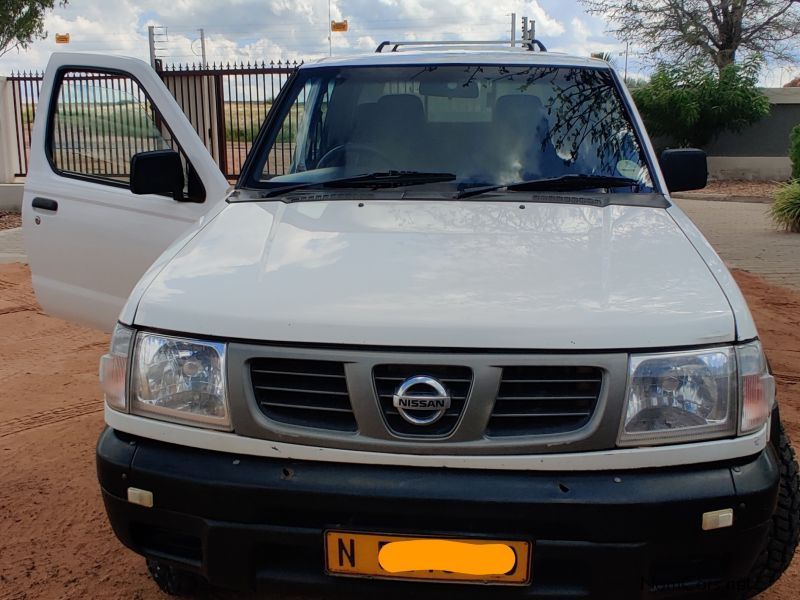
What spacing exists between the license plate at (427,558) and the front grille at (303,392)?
11.6 inches

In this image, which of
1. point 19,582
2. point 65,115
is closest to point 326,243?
point 19,582

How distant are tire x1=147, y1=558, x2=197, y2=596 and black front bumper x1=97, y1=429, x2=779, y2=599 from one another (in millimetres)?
502

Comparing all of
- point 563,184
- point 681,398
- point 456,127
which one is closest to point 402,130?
point 456,127

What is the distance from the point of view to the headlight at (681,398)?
2.10 metres

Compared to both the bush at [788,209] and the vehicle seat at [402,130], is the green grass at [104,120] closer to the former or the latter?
the vehicle seat at [402,130]

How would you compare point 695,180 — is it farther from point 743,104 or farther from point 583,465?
point 743,104

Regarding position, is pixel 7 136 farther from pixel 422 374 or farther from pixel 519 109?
pixel 422 374

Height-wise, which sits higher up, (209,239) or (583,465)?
(209,239)

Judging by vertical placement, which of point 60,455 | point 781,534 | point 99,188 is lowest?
point 60,455

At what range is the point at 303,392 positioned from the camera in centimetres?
217

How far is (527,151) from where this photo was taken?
3.32 m

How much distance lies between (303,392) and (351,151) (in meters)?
1.56

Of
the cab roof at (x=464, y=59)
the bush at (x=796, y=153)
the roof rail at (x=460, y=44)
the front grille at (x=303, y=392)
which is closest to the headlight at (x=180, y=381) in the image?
the front grille at (x=303, y=392)

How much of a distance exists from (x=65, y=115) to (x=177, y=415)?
8.62 ft
